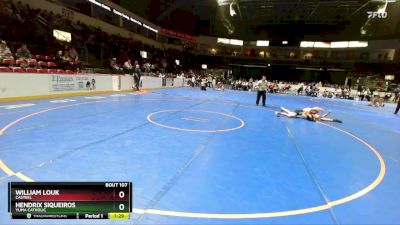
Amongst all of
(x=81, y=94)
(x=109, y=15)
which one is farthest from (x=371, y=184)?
(x=109, y=15)

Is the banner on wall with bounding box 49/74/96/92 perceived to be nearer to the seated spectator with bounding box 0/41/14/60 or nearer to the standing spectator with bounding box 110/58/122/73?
the seated spectator with bounding box 0/41/14/60

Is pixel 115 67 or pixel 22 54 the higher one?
pixel 22 54

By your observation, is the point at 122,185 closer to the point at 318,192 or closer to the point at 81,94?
the point at 318,192

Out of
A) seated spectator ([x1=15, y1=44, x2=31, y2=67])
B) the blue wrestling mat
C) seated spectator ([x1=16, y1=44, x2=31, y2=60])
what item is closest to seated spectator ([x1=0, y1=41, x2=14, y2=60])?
seated spectator ([x1=15, y1=44, x2=31, y2=67])
